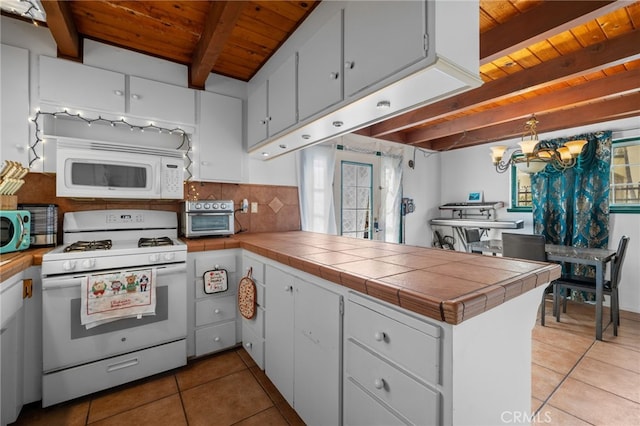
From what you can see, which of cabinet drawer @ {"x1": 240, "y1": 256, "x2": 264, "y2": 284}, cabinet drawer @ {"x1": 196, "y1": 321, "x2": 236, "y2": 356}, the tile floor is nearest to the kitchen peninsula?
cabinet drawer @ {"x1": 240, "y1": 256, "x2": 264, "y2": 284}

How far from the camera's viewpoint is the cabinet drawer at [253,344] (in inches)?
77.3

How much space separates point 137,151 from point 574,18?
304cm

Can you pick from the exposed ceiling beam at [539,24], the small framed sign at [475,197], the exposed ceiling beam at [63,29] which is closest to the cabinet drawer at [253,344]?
the exposed ceiling beam at [63,29]

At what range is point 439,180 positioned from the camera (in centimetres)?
525

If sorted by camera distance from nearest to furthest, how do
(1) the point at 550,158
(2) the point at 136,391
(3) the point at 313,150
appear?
(2) the point at 136,391
(1) the point at 550,158
(3) the point at 313,150

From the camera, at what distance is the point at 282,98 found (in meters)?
2.17

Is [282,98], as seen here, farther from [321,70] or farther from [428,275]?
[428,275]

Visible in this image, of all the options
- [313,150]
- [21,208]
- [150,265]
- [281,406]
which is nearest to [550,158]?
[313,150]

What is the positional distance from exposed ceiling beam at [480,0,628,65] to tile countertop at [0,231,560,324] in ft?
4.94

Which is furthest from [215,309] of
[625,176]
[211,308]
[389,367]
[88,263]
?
[625,176]

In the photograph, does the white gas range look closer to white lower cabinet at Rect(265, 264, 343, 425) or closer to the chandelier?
white lower cabinet at Rect(265, 264, 343, 425)

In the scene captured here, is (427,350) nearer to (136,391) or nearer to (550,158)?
(136,391)

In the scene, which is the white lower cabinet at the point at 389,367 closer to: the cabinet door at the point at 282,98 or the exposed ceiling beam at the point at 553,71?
the cabinet door at the point at 282,98

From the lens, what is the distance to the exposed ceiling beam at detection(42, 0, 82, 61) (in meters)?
1.65
